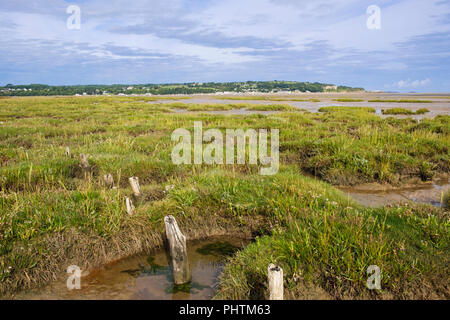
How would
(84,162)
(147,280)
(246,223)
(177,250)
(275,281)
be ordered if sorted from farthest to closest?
1. (84,162)
2. (246,223)
3. (147,280)
4. (177,250)
5. (275,281)

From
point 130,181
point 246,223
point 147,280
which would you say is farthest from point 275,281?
point 130,181

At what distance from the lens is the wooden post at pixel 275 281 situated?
9.88 feet

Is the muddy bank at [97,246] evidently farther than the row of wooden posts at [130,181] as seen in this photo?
No

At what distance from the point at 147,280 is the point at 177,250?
0.94m

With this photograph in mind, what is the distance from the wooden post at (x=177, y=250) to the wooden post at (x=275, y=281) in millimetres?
1570

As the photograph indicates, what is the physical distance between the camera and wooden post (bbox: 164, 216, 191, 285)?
13.6 ft

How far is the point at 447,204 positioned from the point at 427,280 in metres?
4.16

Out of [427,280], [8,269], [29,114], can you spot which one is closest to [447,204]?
[427,280]

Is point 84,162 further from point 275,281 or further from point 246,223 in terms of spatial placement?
point 275,281

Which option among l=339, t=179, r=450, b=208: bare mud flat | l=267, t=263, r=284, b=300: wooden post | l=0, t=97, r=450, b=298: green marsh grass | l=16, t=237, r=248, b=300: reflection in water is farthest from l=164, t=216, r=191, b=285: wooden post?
l=339, t=179, r=450, b=208: bare mud flat

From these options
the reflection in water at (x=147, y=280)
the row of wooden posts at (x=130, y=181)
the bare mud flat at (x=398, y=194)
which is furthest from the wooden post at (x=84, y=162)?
the bare mud flat at (x=398, y=194)

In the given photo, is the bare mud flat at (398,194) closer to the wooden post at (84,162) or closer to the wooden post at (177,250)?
the wooden post at (177,250)

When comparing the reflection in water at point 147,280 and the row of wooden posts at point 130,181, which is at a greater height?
the row of wooden posts at point 130,181

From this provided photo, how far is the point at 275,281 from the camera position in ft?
9.96
